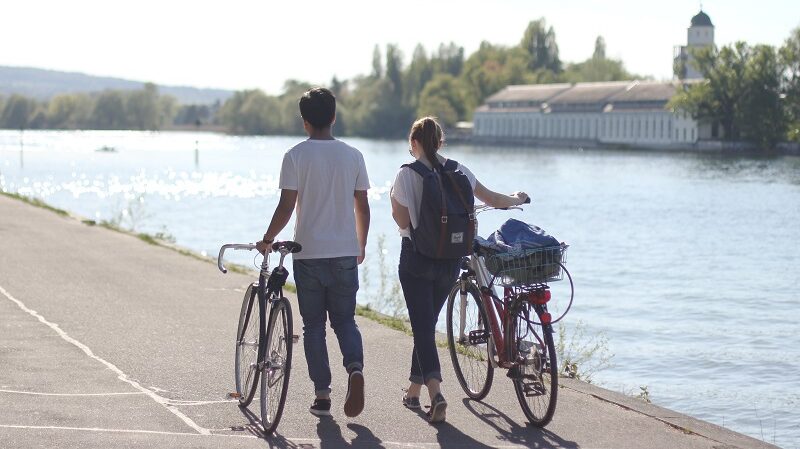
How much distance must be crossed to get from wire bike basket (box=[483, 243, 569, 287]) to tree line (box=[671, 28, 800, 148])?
5126 inches

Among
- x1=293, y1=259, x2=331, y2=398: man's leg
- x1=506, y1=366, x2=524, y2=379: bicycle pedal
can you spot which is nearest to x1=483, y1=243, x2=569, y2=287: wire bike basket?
x1=506, y1=366, x2=524, y2=379: bicycle pedal

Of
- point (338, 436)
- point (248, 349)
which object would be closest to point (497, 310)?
point (338, 436)

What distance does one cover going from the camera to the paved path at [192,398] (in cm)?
721

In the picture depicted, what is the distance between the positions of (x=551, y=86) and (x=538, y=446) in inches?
7554

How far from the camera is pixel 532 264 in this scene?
7.48 m

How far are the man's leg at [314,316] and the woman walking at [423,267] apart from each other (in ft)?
1.74

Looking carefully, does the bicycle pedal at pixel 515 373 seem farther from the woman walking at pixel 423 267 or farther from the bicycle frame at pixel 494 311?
the woman walking at pixel 423 267

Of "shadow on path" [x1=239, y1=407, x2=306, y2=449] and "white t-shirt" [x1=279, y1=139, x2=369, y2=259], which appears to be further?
A: "white t-shirt" [x1=279, y1=139, x2=369, y2=259]

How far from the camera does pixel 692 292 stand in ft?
93.2

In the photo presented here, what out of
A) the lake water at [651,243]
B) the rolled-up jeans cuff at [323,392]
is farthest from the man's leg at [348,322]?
the lake water at [651,243]

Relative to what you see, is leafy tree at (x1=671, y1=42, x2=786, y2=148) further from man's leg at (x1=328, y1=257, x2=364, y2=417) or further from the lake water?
man's leg at (x1=328, y1=257, x2=364, y2=417)

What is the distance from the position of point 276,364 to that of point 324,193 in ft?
3.15

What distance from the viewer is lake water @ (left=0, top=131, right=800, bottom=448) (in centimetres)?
1630

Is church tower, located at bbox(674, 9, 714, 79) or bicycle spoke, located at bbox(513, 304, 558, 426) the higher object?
church tower, located at bbox(674, 9, 714, 79)
